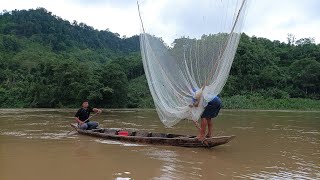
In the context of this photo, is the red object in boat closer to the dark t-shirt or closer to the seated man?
the seated man

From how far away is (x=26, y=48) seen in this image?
66000 millimetres

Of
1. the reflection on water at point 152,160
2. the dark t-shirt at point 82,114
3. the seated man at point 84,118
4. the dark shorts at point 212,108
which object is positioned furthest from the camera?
the dark t-shirt at point 82,114

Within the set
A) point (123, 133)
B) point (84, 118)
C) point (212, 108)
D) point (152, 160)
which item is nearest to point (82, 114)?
point (84, 118)

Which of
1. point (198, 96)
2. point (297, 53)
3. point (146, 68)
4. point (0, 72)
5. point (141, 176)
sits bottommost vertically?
point (141, 176)

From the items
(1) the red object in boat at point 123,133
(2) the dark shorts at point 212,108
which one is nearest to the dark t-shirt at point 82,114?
(1) the red object in boat at point 123,133

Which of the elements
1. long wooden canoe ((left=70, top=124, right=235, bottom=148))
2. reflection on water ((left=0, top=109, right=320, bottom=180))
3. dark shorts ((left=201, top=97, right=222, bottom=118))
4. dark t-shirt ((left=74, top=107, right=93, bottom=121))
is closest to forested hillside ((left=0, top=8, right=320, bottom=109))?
dark t-shirt ((left=74, top=107, right=93, bottom=121))

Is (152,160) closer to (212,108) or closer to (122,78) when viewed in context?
(212,108)

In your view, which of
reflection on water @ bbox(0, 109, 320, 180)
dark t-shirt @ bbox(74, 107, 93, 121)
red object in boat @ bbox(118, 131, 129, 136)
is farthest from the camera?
dark t-shirt @ bbox(74, 107, 93, 121)

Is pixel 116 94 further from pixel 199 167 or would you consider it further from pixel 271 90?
pixel 199 167

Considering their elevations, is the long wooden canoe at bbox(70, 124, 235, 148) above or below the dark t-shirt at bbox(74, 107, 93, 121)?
below

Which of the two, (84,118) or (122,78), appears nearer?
(84,118)

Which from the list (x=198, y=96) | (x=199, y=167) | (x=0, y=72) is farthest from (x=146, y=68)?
(x=0, y=72)

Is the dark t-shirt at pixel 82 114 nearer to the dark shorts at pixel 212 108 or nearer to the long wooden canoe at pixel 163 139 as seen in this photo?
the long wooden canoe at pixel 163 139

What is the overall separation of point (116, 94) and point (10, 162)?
31.8m
